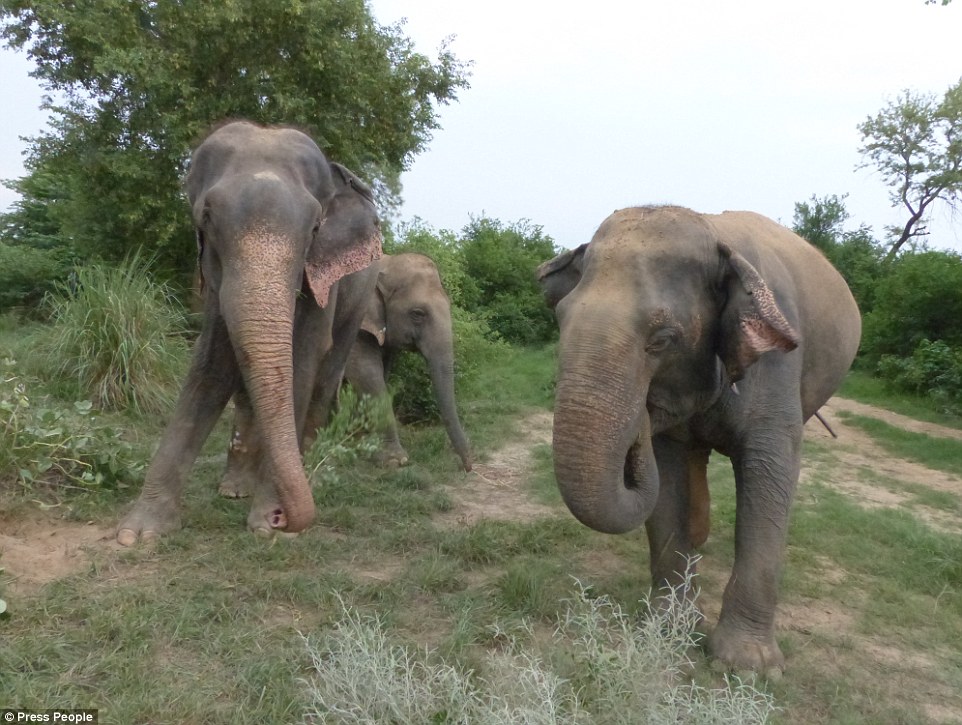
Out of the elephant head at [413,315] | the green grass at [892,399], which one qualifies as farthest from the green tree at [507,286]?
the elephant head at [413,315]

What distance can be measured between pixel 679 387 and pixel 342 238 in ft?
7.85

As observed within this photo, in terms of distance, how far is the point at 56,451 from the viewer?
535 centimetres

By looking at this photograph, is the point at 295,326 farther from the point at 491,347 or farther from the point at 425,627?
the point at 491,347

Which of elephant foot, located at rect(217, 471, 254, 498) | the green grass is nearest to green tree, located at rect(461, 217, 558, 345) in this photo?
the green grass

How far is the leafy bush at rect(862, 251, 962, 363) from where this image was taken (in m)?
14.7

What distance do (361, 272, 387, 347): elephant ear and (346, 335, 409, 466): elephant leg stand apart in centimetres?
11

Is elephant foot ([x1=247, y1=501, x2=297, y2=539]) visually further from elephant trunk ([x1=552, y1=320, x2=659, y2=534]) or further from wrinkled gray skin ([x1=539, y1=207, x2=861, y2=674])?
elephant trunk ([x1=552, y1=320, x2=659, y2=534])

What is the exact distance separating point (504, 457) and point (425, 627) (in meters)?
4.38

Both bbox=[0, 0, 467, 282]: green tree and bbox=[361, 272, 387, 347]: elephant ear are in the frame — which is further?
bbox=[0, 0, 467, 282]: green tree

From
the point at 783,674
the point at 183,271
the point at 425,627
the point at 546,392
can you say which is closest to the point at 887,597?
the point at 783,674

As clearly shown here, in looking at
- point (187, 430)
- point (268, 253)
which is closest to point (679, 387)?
point (268, 253)

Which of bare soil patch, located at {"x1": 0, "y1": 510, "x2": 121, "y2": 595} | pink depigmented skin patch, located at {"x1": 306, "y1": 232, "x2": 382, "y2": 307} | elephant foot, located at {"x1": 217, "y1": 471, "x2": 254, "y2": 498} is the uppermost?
pink depigmented skin patch, located at {"x1": 306, "y1": 232, "x2": 382, "y2": 307}

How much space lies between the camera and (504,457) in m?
8.16

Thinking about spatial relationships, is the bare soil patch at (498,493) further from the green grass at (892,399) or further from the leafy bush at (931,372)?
the leafy bush at (931,372)
